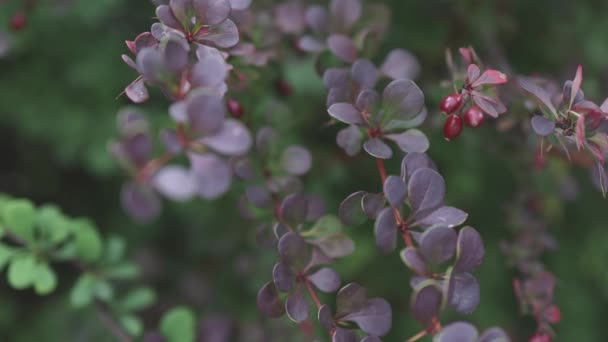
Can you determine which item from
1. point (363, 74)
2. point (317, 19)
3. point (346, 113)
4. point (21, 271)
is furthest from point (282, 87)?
point (21, 271)

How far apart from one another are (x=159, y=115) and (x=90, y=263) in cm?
53

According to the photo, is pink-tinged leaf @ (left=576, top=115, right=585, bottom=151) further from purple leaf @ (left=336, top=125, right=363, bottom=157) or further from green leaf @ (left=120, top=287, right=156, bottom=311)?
green leaf @ (left=120, top=287, right=156, bottom=311)

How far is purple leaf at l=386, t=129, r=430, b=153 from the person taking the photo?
67 centimetres

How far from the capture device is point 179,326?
2.75ft

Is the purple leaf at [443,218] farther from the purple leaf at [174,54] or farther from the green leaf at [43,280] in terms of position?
the green leaf at [43,280]

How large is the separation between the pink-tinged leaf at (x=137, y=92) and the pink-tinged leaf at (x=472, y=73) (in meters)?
0.33

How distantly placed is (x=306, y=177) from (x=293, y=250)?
0.65m

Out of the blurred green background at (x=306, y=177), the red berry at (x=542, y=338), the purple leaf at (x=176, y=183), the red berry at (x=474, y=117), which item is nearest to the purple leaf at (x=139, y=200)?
the purple leaf at (x=176, y=183)

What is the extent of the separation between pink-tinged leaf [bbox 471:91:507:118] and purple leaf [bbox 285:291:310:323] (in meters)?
0.28

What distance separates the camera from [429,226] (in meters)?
0.63

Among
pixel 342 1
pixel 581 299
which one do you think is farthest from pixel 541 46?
pixel 342 1

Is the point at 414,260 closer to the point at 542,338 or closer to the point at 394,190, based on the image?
the point at 394,190

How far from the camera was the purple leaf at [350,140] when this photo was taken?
717 mm

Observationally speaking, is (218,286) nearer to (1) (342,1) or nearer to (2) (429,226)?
(1) (342,1)
